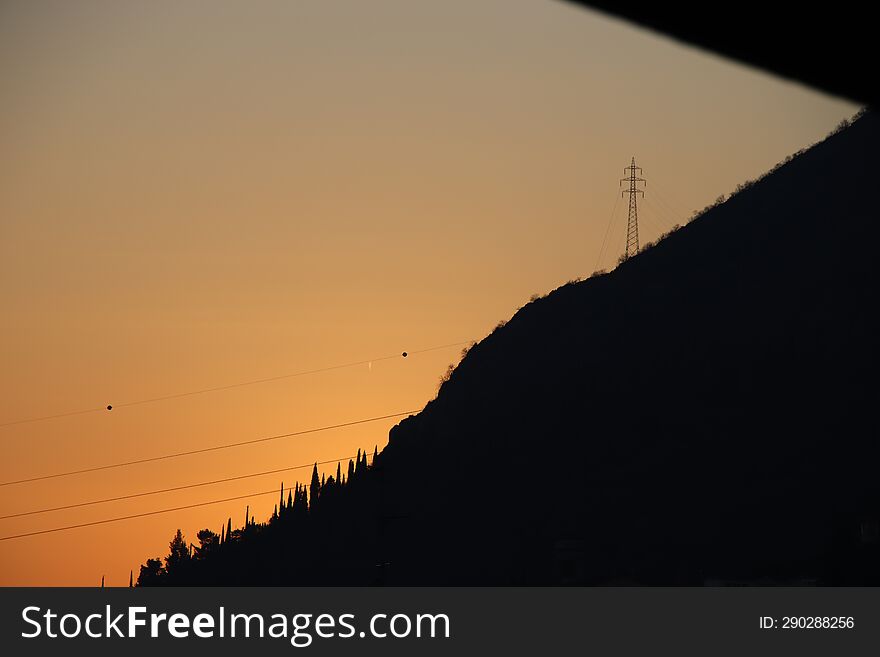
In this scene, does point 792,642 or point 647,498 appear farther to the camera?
point 647,498

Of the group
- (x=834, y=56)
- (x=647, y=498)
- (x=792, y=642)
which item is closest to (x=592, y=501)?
(x=647, y=498)

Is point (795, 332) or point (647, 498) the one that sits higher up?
point (795, 332)

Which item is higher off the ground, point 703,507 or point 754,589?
point 703,507

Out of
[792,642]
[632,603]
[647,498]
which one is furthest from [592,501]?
[792,642]

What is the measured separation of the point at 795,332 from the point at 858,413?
82.2 ft

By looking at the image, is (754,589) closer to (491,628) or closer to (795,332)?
(491,628)

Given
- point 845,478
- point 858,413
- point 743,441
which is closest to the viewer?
point 845,478

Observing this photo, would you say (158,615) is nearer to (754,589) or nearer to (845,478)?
(754,589)

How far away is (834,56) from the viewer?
16.9 feet

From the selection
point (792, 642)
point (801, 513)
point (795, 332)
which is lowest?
point (792, 642)

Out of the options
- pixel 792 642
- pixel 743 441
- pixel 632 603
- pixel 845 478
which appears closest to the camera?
pixel 792 642

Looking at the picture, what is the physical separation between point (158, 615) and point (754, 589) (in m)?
57.7

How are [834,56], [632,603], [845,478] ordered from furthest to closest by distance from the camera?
[845,478] < [632,603] < [834,56]

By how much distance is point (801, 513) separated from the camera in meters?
162
